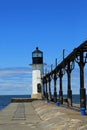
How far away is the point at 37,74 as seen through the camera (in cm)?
6925

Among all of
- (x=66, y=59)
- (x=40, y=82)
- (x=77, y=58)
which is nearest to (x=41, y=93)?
(x=40, y=82)

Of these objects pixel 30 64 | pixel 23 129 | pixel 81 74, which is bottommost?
pixel 23 129

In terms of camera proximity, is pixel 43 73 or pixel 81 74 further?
pixel 43 73

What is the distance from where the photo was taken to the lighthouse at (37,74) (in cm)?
6912

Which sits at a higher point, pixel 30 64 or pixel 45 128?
pixel 30 64

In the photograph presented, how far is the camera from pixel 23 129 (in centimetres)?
2125

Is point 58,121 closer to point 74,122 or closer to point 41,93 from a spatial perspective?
point 74,122

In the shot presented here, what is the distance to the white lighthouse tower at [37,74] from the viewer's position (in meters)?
69.1

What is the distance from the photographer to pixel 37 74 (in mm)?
69250

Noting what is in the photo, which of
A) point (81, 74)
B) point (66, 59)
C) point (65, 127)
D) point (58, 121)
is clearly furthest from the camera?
point (66, 59)

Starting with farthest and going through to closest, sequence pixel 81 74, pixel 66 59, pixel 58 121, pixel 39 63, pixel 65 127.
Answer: pixel 39 63
pixel 66 59
pixel 81 74
pixel 58 121
pixel 65 127

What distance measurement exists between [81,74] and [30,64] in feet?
141

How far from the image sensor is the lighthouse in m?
69.1

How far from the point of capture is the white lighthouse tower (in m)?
69.1
